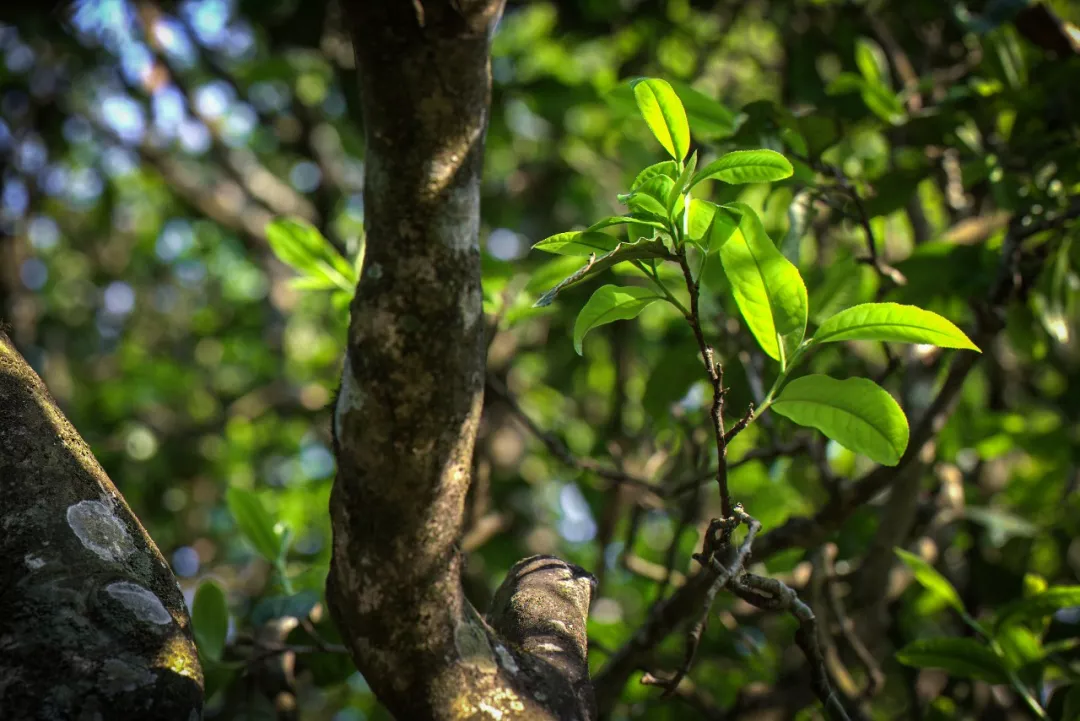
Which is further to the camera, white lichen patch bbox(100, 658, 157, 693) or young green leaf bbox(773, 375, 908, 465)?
young green leaf bbox(773, 375, 908, 465)

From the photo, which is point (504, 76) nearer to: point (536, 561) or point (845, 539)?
point (845, 539)

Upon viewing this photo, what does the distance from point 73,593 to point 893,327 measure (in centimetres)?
88

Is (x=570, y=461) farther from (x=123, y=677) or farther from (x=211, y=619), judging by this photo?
(x=123, y=677)

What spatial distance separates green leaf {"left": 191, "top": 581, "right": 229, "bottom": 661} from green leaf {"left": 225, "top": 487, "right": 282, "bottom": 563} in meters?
0.10

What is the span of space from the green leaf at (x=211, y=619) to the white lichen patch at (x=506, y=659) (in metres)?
0.73

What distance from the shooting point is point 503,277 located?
1.64 m

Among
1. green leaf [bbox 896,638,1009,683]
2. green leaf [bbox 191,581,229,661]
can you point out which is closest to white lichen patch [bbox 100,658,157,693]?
green leaf [bbox 191,581,229,661]

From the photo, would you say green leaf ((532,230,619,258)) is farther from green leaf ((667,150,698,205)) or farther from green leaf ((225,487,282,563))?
green leaf ((225,487,282,563))

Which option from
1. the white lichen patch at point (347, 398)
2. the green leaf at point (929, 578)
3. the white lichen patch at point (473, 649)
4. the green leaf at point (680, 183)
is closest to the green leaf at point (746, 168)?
the green leaf at point (680, 183)

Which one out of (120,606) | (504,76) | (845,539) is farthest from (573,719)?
(504,76)

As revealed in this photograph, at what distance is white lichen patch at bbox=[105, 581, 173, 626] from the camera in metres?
0.96

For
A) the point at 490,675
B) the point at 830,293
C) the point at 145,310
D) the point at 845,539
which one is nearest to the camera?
the point at 490,675

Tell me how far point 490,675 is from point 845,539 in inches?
46.9

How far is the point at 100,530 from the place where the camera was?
1013 millimetres
